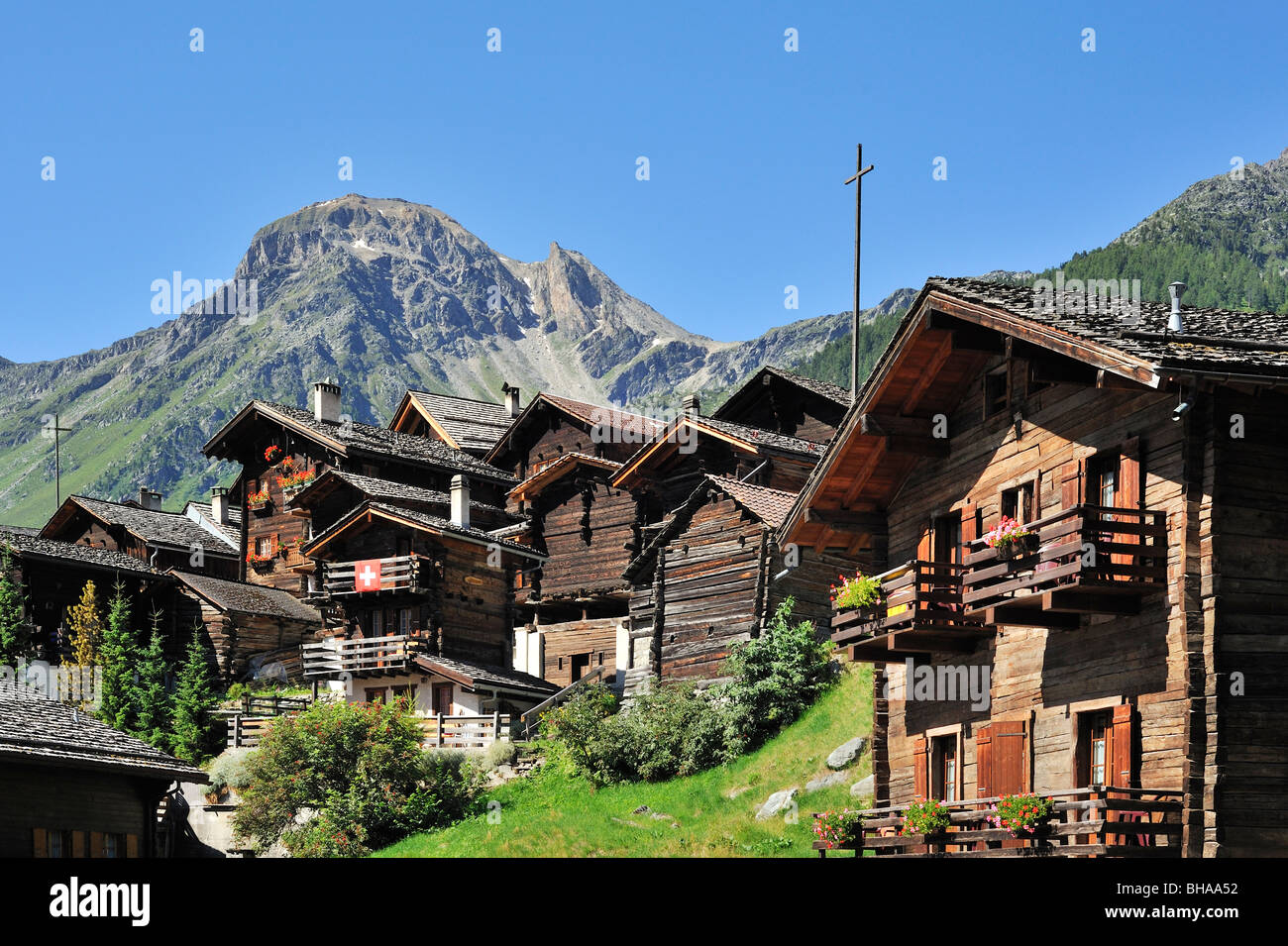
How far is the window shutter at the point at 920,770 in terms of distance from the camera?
26.8 meters

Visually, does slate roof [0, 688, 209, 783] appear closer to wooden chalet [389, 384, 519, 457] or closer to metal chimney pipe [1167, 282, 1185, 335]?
→ metal chimney pipe [1167, 282, 1185, 335]

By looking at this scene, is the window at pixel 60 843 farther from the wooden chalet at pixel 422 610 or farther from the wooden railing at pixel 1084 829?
the wooden chalet at pixel 422 610

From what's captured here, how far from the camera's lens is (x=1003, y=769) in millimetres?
24406

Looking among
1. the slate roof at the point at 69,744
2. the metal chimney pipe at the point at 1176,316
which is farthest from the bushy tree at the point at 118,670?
the metal chimney pipe at the point at 1176,316

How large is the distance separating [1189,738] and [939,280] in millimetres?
8316

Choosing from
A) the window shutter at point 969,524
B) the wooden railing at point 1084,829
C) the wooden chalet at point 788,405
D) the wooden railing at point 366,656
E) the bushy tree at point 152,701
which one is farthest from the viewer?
the wooden chalet at point 788,405

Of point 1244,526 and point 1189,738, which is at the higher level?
point 1244,526

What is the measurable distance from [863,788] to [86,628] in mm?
34688

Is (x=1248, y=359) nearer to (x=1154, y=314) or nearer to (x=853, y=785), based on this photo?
(x=1154, y=314)

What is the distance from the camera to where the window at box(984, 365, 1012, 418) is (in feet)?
86.1

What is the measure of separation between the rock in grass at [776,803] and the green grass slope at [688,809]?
9.6 inches

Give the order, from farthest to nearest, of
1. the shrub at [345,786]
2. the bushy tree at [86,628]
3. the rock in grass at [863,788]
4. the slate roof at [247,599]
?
1. the slate roof at [247,599]
2. the bushy tree at [86,628]
3. the shrub at [345,786]
4. the rock in grass at [863,788]

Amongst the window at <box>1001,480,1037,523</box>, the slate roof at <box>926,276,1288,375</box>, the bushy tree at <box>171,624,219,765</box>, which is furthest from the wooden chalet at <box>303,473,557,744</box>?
the slate roof at <box>926,276,1288,375</box>
